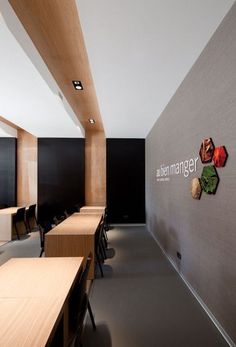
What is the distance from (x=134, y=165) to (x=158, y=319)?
561 centimetres

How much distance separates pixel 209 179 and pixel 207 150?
0.33 m

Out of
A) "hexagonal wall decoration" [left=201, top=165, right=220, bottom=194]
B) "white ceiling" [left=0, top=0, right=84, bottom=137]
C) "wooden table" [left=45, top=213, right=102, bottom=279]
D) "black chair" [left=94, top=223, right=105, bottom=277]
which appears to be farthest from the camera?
"black chair" [left=94, top=223, right=105, bottom=277]

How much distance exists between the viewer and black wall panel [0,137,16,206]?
7.51 m

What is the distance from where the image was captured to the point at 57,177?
301 inches

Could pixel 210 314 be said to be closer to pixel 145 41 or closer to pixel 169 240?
pixel 169 240

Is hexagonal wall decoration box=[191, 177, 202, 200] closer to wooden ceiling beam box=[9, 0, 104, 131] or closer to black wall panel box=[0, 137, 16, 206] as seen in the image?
wooden ceiling beam box=[9, 0, 104, 131]

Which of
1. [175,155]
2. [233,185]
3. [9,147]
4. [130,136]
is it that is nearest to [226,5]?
[233,185]

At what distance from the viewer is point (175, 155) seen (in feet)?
12.5

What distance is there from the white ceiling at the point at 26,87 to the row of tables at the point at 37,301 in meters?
2.41

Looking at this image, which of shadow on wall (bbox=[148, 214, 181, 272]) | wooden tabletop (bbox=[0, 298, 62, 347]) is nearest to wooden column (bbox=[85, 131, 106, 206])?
shadow on wall (bbox=[148, 214, 181, 272])

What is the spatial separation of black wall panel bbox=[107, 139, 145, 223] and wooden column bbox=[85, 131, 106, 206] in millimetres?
219

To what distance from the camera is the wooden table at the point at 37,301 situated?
42.5 inches

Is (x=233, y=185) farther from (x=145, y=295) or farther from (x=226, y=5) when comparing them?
(x=145, y=295)

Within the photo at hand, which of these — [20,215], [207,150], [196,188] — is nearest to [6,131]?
[20,215]
